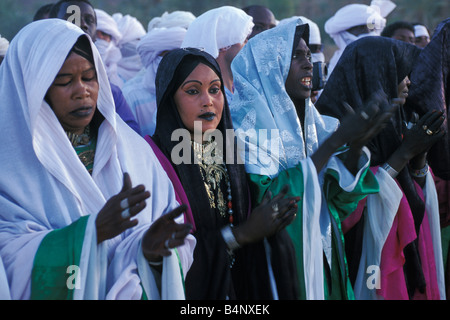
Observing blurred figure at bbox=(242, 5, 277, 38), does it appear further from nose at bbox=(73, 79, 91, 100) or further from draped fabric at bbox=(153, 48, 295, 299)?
nose at bbox=(73, 79, 91, 100)

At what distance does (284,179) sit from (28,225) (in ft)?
4.50

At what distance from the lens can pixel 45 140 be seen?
106 inches

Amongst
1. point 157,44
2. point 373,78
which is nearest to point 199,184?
point 373,78

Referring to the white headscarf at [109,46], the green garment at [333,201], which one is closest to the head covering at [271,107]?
the green garment at [333,201]

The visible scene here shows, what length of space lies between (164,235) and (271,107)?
1283 millimetres

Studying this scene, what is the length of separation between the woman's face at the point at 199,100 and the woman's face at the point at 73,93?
55 cm

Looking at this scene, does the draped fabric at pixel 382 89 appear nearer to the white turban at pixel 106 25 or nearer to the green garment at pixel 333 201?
the green garment at pixel 333 201

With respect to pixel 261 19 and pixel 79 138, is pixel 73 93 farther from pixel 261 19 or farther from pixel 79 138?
pixel 261 19

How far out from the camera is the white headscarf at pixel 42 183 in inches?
102

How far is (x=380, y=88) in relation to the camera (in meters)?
3.89

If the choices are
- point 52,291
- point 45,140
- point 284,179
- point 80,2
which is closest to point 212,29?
point 80,2
